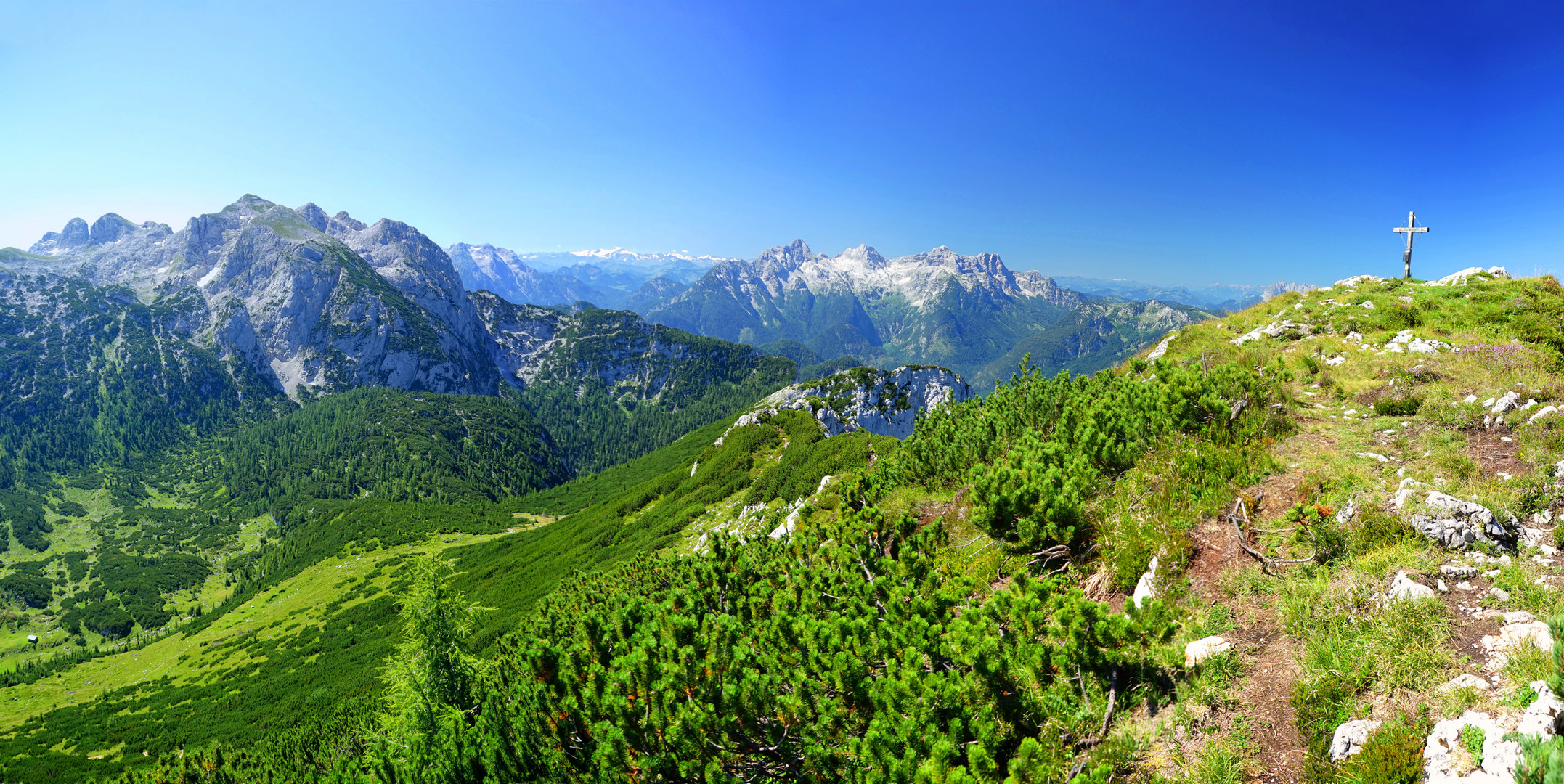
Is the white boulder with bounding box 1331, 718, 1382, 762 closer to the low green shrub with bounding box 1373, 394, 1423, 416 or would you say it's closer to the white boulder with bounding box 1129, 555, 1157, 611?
the white boulder with bounding box 1129, 555, 1157, 611

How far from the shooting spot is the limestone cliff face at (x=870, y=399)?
134750 mm

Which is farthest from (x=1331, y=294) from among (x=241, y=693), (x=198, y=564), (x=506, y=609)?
(x=198, y=564)

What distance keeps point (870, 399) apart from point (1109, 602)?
470ft

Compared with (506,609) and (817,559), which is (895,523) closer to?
(817,559)

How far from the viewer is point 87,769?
75.2m

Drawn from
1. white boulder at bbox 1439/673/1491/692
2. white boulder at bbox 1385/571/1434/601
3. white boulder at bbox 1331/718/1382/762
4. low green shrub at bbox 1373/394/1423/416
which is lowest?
white boulder at bbox 1331/718/1382/762

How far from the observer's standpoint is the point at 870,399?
5960 inches

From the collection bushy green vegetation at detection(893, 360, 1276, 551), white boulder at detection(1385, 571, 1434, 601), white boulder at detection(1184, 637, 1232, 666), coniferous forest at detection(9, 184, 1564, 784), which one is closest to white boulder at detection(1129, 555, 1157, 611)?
coniferous forest at detection(9, 184, 1564, 784)

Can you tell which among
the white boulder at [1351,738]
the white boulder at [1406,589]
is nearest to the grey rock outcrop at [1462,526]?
the white boulder at [1406,589]

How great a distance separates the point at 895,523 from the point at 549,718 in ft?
29.9

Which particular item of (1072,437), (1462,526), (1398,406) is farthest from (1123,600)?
(1398,406)

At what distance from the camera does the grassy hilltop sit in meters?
6.04

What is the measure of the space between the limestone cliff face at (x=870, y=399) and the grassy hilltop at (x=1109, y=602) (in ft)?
359

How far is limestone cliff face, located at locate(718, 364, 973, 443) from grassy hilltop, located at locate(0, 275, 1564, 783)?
109 metres
